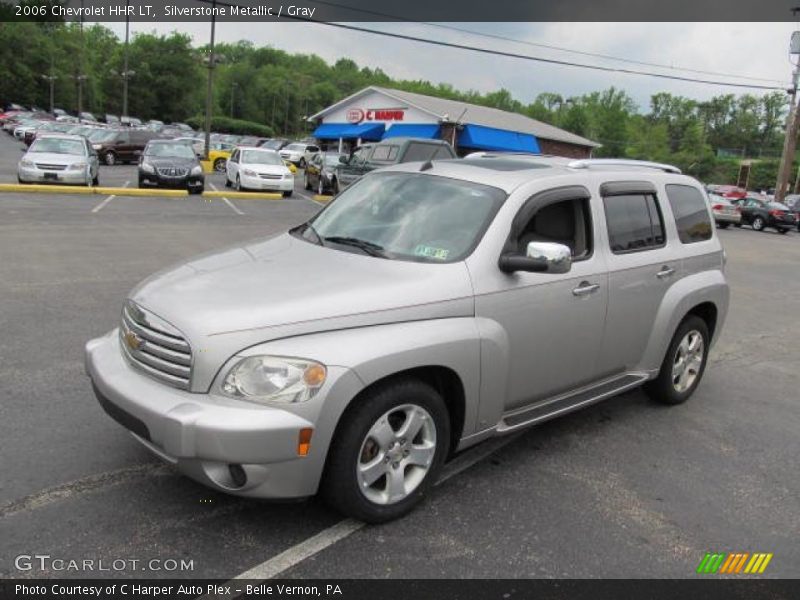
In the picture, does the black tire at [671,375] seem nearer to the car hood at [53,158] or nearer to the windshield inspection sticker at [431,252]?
the windshield inspection sticker at [431,252]

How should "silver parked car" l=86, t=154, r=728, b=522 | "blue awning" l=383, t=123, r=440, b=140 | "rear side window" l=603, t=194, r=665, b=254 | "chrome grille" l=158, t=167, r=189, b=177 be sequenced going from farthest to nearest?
"blue awning" l=383, t=123, r=440, b=140, "chrome grille" l=158, t=167, r=189, b=177, "rear side window" l=603, t=194, r=665, b=254, "silver parked car" l=86, t=154, r=728, b=522

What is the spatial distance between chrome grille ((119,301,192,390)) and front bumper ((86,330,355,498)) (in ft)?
0.26

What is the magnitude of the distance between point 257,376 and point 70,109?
108099 millimetres

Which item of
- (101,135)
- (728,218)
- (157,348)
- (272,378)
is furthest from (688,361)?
(101,135)

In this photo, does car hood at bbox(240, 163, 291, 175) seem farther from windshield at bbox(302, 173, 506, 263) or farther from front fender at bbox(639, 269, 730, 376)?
front fender at bbox(639, 269, 730, 376)

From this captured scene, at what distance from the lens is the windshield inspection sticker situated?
12.4 feet

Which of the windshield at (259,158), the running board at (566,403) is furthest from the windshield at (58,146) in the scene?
the running board at (566,403)

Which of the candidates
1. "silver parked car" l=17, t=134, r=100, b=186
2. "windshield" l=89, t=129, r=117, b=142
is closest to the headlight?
"silver parked car" l=17, t=134, r=100, b=186

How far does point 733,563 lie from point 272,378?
2.40 meters

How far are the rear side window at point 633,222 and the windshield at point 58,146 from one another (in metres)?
18.0

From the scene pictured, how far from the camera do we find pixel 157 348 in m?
3.23

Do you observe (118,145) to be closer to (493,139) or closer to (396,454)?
(493,139)
